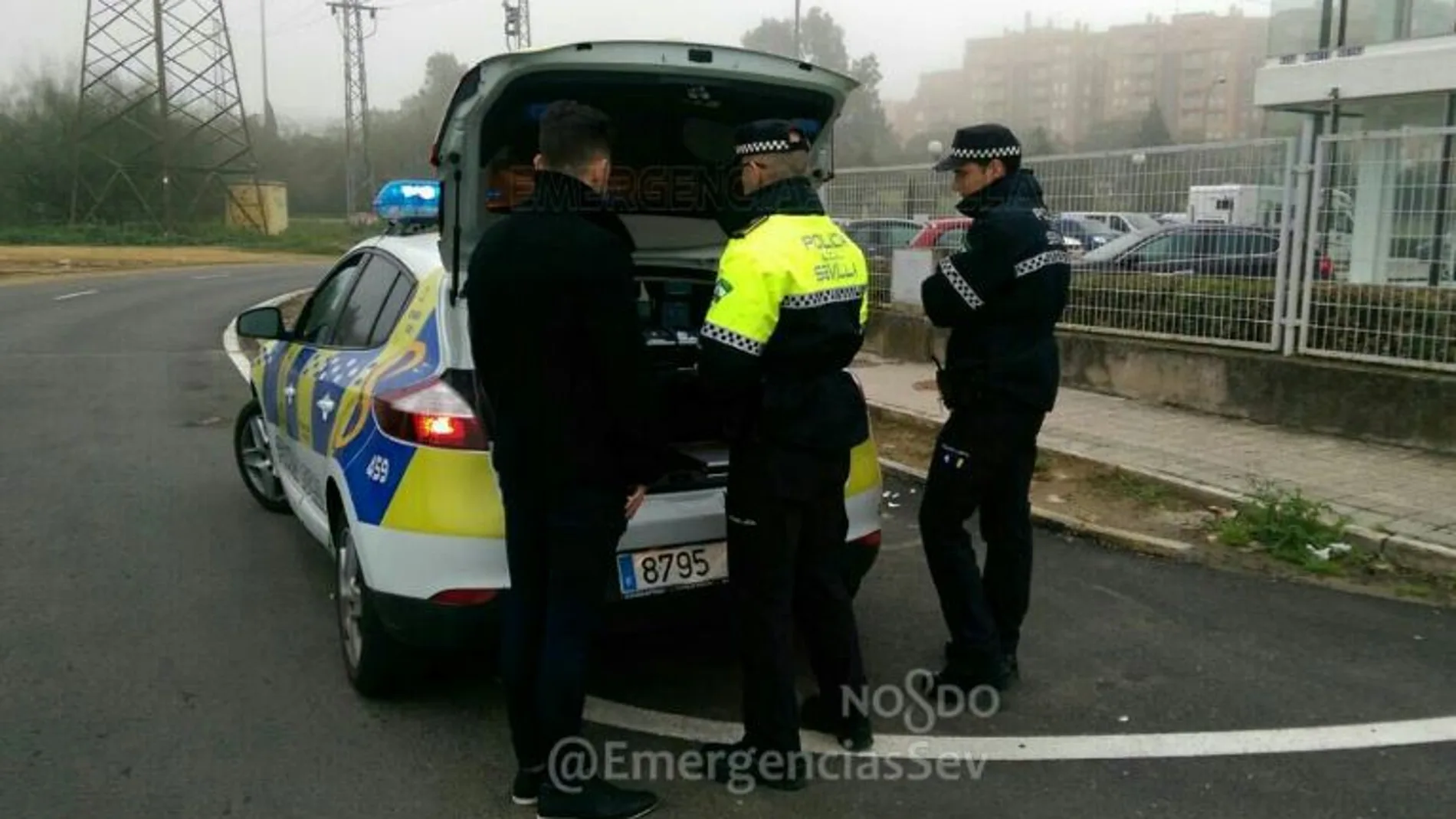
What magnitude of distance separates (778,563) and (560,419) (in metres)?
0.79

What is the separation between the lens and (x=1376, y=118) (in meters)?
14.2

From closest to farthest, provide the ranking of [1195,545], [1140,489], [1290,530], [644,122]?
[644,122] → [1290,530] → [1195,545] → [1140,489]

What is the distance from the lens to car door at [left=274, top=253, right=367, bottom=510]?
4879 millimetres

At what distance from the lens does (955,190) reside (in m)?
4.17

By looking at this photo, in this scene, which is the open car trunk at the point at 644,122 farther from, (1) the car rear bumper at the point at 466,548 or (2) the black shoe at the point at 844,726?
(2) the black shoe at the point at 844,726

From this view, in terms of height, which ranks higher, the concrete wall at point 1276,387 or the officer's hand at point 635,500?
the officer's hand at point 635,500

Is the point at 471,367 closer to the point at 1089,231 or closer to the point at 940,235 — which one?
the point at 1089,231

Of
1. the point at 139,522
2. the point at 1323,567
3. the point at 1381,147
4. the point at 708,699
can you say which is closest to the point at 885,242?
the point at 1381,147

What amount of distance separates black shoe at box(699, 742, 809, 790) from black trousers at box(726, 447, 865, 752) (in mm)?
32

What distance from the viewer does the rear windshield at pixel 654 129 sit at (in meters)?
4.20

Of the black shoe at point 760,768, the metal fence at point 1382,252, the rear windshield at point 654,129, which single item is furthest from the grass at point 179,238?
the black shoe at point 760,768

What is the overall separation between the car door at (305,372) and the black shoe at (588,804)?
1848 mm

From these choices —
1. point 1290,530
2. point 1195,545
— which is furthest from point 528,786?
point 1290,530

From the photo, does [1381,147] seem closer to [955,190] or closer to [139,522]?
[955,190]
